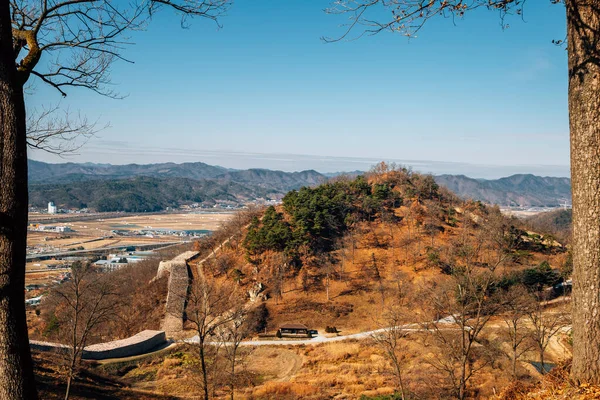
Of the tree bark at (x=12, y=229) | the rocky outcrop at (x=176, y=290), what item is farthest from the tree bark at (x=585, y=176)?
the rocky outcrop at (x=176, y=290)

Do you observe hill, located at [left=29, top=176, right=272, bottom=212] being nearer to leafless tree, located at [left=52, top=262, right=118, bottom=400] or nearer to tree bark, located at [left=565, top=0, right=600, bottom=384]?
leafless tree, located at [left=52, top=262, right=118, bottom=400]

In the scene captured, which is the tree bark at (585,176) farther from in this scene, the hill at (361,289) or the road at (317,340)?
the road at (317,340)

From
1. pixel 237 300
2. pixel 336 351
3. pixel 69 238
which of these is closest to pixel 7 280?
pixel 336 351

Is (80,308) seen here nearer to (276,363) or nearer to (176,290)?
(276,363)

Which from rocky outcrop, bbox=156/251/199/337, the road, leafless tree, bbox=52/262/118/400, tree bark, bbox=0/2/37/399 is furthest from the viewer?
rocky outcrop, bbox=156/251/199/337

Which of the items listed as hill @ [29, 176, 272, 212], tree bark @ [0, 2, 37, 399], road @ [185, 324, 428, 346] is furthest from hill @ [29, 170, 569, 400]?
hill @ [29, 176, 272, 212]

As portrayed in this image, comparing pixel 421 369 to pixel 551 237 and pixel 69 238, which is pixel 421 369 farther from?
pixel 69 238

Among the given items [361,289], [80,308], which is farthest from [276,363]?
[80,308]
